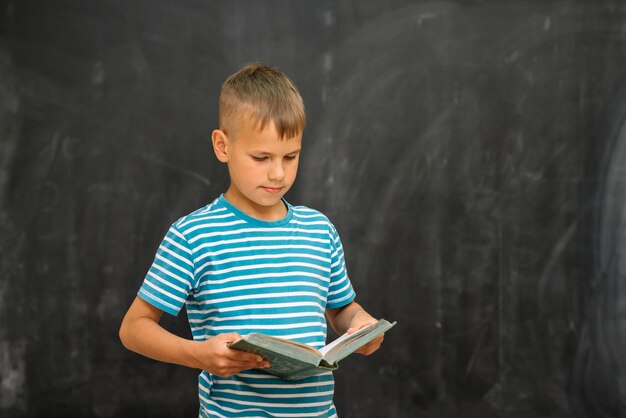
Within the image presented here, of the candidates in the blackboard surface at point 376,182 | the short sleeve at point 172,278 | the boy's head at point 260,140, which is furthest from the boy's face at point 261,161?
the blackboard surface at point 376,182

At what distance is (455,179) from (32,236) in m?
1.54

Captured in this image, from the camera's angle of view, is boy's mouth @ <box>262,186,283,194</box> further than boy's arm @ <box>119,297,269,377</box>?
Yes

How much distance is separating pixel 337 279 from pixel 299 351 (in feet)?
1.20

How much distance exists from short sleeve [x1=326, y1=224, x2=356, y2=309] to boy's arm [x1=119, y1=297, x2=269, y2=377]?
329mm

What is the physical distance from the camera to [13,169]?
2.81 meters

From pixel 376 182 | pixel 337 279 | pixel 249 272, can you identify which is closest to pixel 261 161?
pixel 249 272

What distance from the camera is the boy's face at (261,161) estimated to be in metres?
1.35

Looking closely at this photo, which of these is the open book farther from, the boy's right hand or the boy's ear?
the boy's ear

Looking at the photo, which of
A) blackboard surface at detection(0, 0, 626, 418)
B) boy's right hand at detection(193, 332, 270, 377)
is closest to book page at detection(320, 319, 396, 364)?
boy's right hand at detection(193, 332, 270, 377)

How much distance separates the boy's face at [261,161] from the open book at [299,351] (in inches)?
11.1

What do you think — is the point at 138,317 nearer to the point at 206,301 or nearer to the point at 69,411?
the point at 206,301

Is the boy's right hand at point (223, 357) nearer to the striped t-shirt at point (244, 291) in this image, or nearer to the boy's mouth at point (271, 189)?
the striped t-shirt at point (244, 291)

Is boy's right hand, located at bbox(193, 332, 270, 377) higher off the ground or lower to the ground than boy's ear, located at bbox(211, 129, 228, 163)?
lower

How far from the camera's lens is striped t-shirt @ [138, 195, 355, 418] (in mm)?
1319
